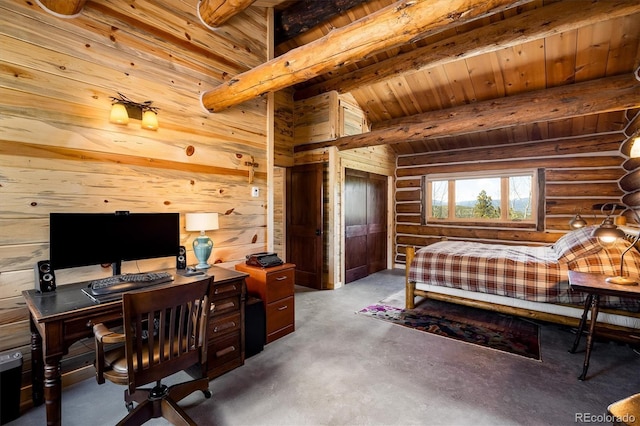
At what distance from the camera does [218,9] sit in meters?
2.86

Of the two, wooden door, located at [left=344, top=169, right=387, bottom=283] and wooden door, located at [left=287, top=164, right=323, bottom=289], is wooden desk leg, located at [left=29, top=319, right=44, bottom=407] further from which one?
wooden door, located at [left=344, top=169, right=387, bottom=283]

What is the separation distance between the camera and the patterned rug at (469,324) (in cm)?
298

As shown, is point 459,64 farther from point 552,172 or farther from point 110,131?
point 110,131

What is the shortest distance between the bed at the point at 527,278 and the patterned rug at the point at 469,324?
212mm

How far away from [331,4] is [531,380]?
4.51 metres

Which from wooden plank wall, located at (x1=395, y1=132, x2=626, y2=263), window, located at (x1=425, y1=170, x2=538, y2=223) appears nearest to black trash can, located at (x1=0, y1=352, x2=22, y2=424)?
wooden plank wall, located at (x1=395, y1=132, x2=626, y2=263)

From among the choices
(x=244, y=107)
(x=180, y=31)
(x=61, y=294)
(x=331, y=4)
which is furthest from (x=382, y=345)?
(x=331, y=4)

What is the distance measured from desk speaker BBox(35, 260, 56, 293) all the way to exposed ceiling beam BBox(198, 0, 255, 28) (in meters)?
2.62

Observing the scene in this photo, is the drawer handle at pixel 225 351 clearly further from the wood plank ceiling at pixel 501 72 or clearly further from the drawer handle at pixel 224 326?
the wood plank ceiling at pixel 501 72

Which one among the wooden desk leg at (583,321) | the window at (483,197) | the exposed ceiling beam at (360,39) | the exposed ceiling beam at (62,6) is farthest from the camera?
the window at (483,197)

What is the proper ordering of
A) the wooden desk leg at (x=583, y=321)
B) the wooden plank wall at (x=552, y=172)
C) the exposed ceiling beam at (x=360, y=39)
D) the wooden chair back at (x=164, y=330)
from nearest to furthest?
1. the wooden chair back at (x=164, y=330)
2. the exposed ceiling beam at (x=360, y=39)
3. the wooden desk leg at (x=583, y=321)
4. the wooden plank wall at (x=552, y=172)

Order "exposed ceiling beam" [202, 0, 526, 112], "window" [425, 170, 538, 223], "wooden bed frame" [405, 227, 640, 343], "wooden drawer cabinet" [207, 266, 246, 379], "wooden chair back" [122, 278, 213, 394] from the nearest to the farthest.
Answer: "wooden chair back" [122, 278, 213, 394] < "exposed ceiling beam" [202, 0, 526, 112] < "wooden drawer cabinet" [207, 266, 246, 379] < "wooden bed frame" [405, 227, 640, 343] < "window" [425, 170, 538, 223]

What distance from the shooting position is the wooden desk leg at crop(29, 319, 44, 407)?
2.02 metres

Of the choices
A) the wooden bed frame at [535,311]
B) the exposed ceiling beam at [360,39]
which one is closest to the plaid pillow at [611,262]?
the wooden bed frame at [535,311]
